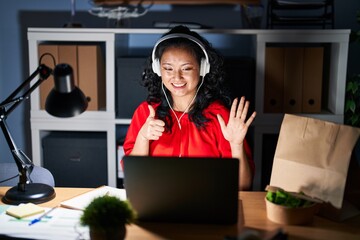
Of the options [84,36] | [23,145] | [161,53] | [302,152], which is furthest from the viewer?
[23,145]

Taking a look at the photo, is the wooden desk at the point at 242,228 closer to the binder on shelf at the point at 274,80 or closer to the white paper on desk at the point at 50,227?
the white paper on desk at the point at 50,227

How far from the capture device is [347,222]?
153 cm

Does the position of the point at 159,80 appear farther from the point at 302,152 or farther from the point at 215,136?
the point at 302,152

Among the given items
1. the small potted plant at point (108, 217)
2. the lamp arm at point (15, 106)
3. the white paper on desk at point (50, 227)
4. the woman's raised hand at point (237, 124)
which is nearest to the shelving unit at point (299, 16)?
the woman's raised hand at point (237, 124)

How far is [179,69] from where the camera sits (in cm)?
211

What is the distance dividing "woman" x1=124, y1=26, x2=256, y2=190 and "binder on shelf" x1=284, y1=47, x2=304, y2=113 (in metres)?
0.48

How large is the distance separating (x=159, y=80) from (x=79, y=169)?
80 cm

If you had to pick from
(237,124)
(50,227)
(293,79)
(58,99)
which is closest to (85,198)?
(50,227)

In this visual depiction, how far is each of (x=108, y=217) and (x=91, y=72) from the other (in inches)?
60.8

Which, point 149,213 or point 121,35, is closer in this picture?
point 149,213

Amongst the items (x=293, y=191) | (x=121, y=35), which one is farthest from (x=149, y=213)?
(x=121, y=35)

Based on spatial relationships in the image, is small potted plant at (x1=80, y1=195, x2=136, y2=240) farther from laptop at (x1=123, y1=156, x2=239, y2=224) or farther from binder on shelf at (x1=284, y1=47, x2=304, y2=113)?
binder on shelf at (x1=284, y1=47, x2=304, y2=113)

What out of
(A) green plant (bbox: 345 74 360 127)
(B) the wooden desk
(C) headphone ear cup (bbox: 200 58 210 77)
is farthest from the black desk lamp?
(A) green plant (bbox: 345 74 360 127)

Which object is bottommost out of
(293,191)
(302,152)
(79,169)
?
(79,169)
